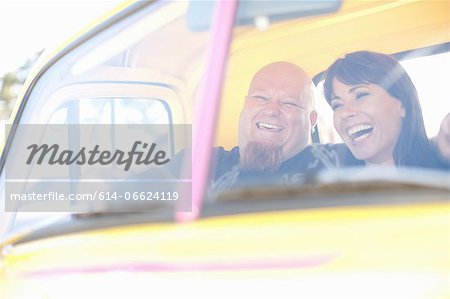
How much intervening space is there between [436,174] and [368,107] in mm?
1625

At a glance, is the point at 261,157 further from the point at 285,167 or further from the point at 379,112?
the point at 379,112

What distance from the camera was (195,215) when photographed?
5.47 ft

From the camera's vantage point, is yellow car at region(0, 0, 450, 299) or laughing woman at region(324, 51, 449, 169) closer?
yellow car at region(0, 0, 450, 299)

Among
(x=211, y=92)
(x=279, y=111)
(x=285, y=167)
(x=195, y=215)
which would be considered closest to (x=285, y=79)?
(x=279, y=111)

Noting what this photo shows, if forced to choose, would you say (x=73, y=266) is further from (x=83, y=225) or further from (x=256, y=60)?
(x=256, y=60)

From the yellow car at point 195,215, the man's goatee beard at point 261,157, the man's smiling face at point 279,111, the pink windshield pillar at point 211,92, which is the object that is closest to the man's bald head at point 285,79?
the man's smiling face at point 279,111

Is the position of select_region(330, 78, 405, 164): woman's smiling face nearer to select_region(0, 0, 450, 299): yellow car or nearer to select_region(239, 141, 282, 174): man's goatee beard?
select_region(239, 141, 282, 174): man's goatee beard

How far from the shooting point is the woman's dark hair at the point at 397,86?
2.92 meters

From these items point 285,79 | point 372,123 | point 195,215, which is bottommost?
point 195,215

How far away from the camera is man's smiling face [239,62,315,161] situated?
10.4 ft
